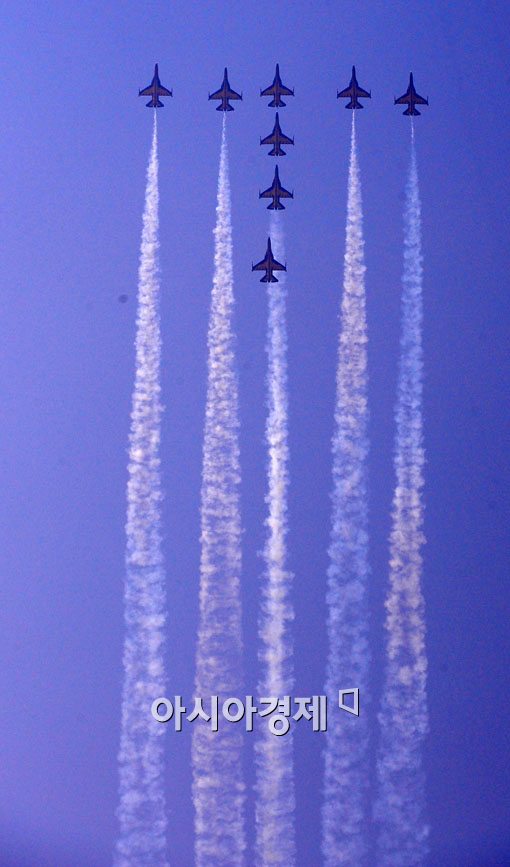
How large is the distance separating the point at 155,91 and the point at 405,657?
441 centimetres

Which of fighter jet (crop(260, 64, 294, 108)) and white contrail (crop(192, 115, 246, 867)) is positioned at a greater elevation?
fighter jet (crop(260, 64, 294, 108))

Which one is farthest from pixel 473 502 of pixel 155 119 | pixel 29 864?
pixel 29 864

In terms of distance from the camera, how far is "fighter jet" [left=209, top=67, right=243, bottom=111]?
21.0 ft

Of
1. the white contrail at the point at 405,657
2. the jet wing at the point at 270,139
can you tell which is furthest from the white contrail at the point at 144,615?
the white contrail at the point at 405,657

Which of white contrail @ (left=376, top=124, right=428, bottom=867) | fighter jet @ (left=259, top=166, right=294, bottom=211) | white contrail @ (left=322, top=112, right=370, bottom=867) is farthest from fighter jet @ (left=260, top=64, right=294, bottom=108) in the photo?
white contrail @ (left=322, top=112, right=370, bottom=867)

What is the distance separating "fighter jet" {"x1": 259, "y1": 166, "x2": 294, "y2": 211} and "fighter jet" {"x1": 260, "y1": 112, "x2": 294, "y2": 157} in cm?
11

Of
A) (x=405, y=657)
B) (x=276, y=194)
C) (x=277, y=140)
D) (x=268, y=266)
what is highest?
(x=277, y=140)

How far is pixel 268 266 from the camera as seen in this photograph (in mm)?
6359

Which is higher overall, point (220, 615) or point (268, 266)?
point (268, 266)

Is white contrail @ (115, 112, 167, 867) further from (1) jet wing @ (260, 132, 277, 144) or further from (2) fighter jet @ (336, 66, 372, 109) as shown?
(2) fighter jet @ (336, 66, 372, 109)

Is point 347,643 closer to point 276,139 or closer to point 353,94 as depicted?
point 276,139

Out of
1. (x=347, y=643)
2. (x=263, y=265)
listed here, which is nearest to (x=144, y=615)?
(x=347, y=643)

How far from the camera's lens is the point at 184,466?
6395 mm

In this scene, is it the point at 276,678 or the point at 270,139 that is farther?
the point at 270,139
